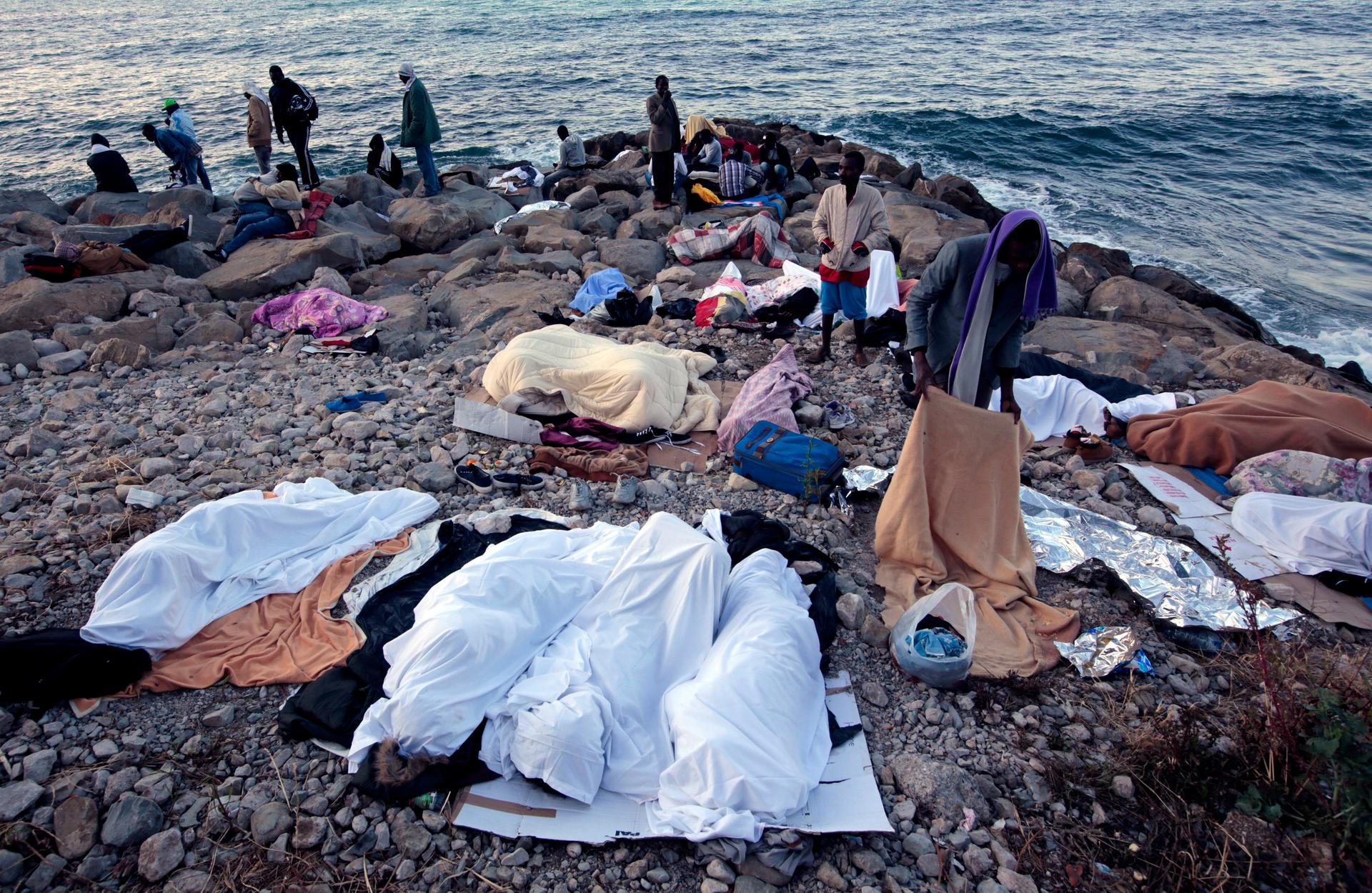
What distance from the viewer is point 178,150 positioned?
1218cm

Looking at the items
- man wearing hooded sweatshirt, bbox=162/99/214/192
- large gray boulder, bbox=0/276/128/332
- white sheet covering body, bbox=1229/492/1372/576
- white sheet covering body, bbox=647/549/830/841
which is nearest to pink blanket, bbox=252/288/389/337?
large gray boulder, bbox=0/276/128/332

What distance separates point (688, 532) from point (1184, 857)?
6.93ft

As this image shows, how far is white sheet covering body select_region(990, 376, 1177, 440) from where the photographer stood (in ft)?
18.3

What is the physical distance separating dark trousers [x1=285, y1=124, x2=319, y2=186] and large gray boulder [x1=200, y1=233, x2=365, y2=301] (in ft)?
8.72

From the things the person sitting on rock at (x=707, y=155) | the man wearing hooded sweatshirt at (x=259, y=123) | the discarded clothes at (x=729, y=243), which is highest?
the man wearing hooded sweatshirt at (x=259, y=123)

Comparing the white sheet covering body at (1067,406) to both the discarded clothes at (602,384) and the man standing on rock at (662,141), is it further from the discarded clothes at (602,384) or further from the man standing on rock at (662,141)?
the man standing on rock at (662,141)

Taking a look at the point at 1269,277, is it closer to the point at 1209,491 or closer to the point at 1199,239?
the point at 1199,239

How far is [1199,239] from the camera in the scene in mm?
13234

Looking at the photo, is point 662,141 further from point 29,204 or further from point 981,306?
point 29,204

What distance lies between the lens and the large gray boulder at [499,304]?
23.8 feet

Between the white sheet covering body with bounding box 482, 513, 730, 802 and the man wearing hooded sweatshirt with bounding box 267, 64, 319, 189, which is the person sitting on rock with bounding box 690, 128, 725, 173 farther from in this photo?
the white sheet covering body with bounding box 482, 513, 730, 802

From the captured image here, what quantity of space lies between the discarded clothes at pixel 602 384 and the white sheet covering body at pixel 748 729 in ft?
7.95

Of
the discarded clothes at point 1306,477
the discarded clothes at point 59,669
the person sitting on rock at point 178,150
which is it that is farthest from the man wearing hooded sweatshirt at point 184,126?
the discarded clothes at point 1306,477

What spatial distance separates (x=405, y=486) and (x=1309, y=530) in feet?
17.1
